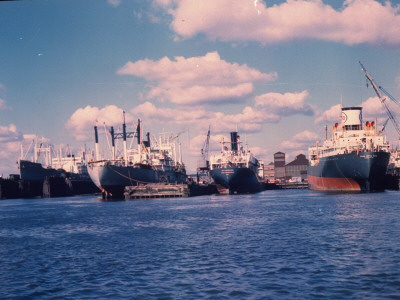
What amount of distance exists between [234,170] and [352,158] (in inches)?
1505

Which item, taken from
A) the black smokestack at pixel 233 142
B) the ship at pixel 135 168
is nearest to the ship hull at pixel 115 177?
the ship at pixel 135 168

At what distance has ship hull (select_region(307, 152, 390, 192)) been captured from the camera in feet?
299

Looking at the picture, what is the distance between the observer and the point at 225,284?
22641 mm

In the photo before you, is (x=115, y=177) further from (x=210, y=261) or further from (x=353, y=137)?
(x=210, y=261)

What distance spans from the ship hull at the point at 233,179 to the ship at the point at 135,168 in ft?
66.6

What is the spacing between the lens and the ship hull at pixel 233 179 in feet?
407

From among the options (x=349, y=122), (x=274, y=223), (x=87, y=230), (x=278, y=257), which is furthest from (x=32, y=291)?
(x=349, y=122)

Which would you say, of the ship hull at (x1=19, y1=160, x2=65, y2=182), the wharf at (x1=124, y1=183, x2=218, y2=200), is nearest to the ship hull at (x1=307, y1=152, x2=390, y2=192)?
the wharf at (x1=124, y1=183, x2=218, y2=200)

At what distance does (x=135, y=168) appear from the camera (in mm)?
124188

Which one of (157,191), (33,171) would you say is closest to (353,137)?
(157,191)

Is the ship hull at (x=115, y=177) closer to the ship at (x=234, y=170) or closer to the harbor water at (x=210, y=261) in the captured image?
the ship at (x=234, y=170)

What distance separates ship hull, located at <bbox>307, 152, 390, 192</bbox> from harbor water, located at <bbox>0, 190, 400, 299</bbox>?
46.1m

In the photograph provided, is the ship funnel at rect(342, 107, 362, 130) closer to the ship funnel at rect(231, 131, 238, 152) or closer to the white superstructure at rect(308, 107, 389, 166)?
the white superstructure at rect(308, 107, 389, 166)

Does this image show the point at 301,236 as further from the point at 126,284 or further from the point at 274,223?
the point at 126,284
